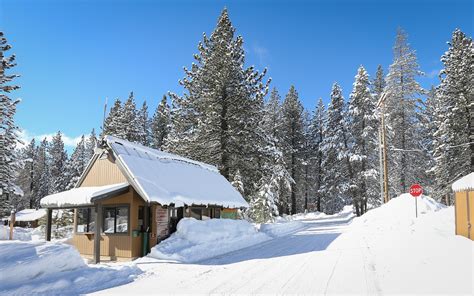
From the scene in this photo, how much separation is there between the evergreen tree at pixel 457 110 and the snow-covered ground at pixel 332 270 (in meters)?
15.1

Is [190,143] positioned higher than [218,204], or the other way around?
[190,143]

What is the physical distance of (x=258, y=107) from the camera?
2844 centimetres

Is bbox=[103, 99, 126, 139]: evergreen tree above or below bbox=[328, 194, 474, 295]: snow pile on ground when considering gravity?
above

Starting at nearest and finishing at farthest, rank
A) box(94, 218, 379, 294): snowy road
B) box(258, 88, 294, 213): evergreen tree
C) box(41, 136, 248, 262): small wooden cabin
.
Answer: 1. box(94, 218, 379, 294): snowy road
2. box(41, 136, 248, 262): small wooden cabin
3. box(258, 88, 294, 213): evergreen tree

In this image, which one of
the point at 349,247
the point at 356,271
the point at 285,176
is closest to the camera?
the point at 356,271

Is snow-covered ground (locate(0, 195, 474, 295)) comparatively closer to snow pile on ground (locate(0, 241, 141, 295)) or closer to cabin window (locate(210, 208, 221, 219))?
snow pile on ground (locate(0, 241, 141, 295))

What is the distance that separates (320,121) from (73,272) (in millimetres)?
49601

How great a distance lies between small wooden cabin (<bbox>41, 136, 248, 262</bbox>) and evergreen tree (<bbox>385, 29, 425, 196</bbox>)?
27102 millimetres

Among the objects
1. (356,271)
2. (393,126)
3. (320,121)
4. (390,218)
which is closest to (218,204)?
(356,271)

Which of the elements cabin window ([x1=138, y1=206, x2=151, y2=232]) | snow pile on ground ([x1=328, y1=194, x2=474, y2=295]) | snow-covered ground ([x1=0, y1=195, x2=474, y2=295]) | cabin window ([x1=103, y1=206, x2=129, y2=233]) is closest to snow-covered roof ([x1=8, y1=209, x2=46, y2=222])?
cabin window ([x1=103, y1=206, x2=129, y2=233])

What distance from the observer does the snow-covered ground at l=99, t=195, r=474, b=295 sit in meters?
8.11

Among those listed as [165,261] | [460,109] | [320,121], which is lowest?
[165,261]

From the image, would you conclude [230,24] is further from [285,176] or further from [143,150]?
[285,176]

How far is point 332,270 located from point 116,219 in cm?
1025
